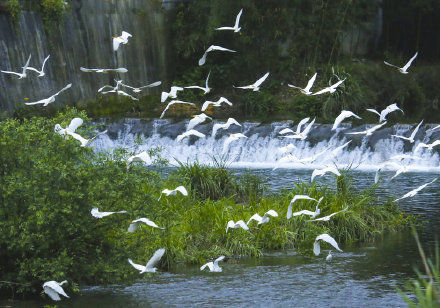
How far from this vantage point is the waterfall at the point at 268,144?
1487cm

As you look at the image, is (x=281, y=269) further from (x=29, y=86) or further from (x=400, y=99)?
(x=400, y=99)

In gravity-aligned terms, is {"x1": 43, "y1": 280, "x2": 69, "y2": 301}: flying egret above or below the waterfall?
above

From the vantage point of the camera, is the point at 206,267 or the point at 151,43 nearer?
the point at 206,267

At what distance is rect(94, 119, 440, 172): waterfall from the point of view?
1487 cm

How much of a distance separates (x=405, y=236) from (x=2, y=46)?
37.0 feet

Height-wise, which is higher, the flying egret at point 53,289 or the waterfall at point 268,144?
the flying egret at point 53,289

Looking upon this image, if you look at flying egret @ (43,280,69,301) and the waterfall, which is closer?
flying egret @ (43,280,69,301)

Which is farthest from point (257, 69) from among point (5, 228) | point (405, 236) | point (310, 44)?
point (5, 228)

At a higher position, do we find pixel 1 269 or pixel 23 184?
pixel 23 184

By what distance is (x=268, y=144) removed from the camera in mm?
15922

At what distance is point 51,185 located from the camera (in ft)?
19.1

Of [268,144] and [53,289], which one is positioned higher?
[53,289]

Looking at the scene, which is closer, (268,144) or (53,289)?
(53,289)

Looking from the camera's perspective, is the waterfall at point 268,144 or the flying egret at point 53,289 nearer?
the flying egret at point 53,289
